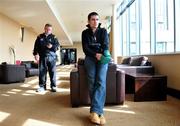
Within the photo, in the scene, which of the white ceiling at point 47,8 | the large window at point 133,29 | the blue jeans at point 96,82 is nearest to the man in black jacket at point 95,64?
the blue jeans at point 96,82

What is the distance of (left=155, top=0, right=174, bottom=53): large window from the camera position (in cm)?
542

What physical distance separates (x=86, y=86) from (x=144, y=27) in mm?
4748

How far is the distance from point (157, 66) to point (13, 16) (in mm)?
6729

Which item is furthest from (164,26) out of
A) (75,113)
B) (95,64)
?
(75,113)

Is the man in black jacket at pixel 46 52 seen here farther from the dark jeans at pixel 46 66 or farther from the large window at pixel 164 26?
the large window at pixel 164 26

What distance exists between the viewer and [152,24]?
22.1 feet

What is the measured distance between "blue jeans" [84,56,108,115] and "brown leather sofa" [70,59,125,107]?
667mm

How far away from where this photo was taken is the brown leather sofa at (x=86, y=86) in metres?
3.71

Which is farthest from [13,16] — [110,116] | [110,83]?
[110,116]

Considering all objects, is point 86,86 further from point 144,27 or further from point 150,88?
point 144,27

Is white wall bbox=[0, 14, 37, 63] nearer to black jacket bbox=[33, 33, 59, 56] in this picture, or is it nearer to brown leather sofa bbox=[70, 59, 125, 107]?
black jacket bbox=[33, 33, 59, 56]

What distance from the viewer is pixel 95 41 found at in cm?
312

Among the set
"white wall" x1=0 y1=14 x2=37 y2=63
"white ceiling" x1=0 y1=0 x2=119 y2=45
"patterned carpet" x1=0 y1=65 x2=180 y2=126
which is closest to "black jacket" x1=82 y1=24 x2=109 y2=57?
"patterned carpet" x1=0 y1=65 x2=180 y2=126

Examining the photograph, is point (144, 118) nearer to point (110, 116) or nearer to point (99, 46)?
point (110, 116)
